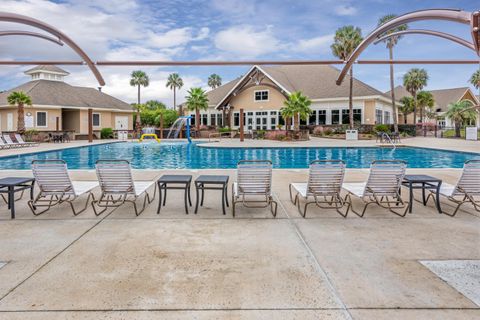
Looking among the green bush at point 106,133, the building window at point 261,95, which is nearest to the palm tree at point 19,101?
the green bush at point 106,133

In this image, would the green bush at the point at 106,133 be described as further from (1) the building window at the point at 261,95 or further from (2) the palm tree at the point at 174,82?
(2) the palm tree at the point at 174,82

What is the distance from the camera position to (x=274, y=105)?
4138 cm

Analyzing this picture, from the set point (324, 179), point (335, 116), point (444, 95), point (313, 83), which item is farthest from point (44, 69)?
point (444, 95)

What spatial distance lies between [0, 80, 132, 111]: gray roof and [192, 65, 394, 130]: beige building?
12295 millimetres

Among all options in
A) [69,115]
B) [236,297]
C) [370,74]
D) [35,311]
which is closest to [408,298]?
[236,297]

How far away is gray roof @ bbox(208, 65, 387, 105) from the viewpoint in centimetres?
3942

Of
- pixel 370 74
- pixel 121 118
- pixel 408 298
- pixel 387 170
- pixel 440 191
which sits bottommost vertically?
pixel 408 298

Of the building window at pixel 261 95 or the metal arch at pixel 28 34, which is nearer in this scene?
the metal arch at pixel 28 34

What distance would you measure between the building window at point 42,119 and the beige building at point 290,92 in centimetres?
1799

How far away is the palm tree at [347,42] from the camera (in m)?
35.7

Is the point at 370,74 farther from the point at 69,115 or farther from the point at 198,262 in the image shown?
the point at 198,262

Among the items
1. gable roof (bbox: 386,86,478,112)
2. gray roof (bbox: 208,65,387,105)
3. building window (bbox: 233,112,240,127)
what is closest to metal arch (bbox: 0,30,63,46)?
gray roof (bbox: 208,65,387,105)

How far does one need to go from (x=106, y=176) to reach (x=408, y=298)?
528cm

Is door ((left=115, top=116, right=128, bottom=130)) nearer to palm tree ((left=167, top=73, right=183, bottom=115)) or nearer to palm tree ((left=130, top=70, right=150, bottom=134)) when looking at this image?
palm tree ((left=130, top=70, right=150, bottom=134))
